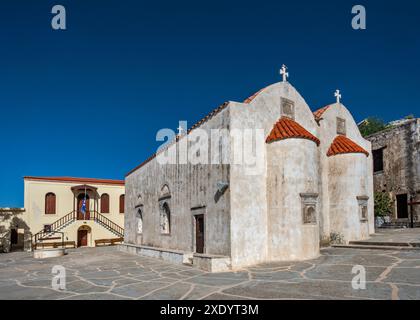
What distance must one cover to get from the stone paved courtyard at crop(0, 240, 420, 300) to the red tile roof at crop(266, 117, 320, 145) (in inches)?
155

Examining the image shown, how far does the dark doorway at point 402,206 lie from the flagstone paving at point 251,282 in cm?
1216

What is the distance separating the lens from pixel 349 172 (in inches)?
564

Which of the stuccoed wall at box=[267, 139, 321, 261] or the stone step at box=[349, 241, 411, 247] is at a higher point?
the stuccoed wall at box=[267, 139, 321, 261]

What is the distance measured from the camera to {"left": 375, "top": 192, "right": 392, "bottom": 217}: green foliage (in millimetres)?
22641

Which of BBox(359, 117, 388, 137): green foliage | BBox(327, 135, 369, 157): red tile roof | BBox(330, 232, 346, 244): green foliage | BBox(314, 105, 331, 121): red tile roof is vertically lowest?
BBox(330, 232, 346, 244): green foliage

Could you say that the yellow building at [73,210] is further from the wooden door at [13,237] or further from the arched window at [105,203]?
the wooden door at [13,237]

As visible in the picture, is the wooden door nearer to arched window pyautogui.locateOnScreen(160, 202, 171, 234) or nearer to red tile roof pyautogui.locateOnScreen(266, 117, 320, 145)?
arched window pyautogui.locateOnScreen(160, 202, 171, 234)

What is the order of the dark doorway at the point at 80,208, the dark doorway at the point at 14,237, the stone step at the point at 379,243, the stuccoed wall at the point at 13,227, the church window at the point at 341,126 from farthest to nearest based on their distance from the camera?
the dark doorway at the point at 80,208 < the dark doorway at the point at 14,237 < the stuccoed wall at the point at 13,227 < the church window at the point at 341,126 < the stone step at the point at 379,243

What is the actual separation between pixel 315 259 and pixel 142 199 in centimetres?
1121

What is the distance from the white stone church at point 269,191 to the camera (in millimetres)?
10898

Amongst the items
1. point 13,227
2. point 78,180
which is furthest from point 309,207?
point 13,227

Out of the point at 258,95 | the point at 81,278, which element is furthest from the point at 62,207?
the point at 258,95

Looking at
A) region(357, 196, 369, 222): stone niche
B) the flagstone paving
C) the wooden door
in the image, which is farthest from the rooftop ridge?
region(357, 196, 369, 222): stone niche

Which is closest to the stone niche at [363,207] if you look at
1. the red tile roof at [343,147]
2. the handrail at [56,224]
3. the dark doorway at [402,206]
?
the red tile roof at [343,147]
